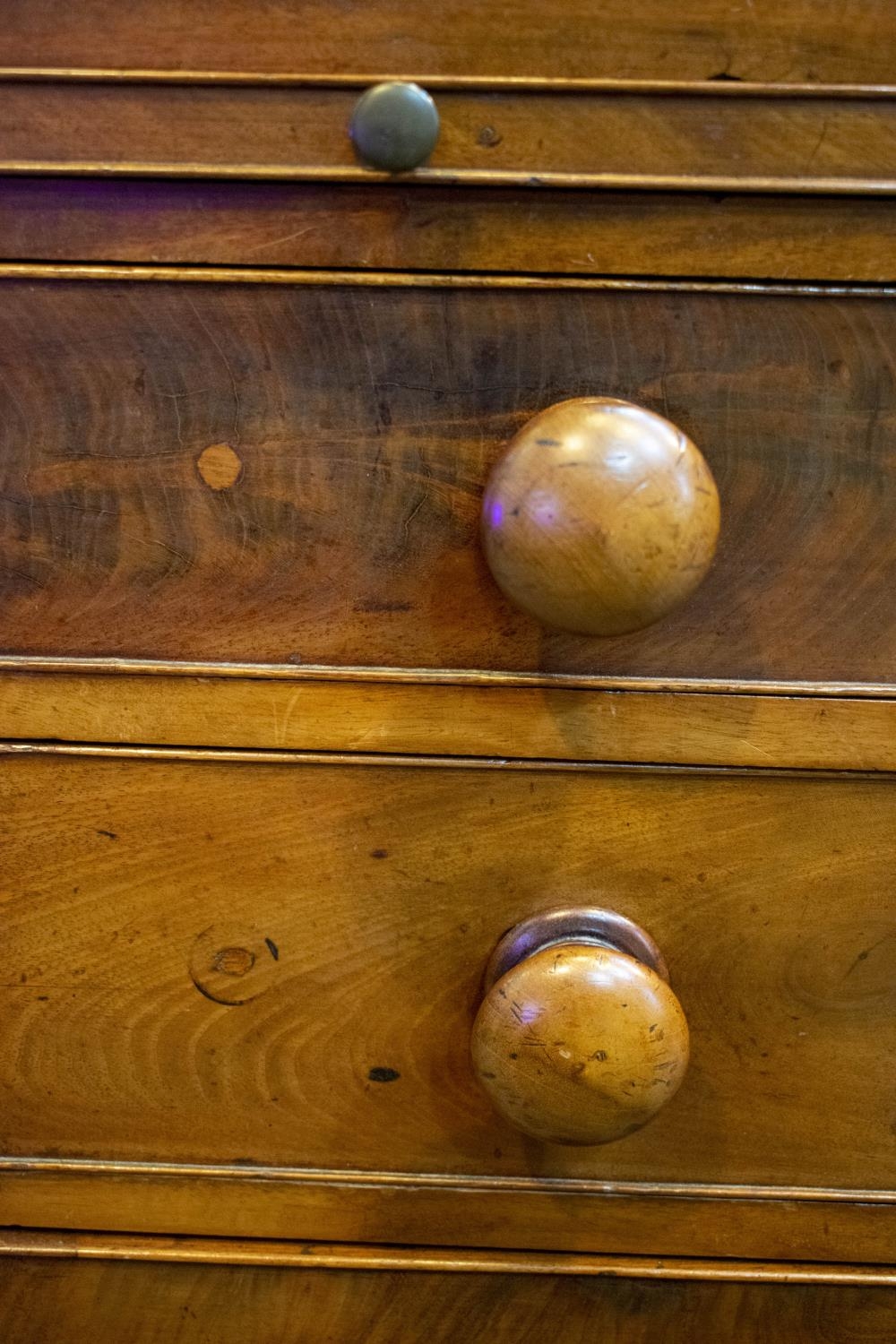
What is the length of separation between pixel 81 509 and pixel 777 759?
276 mm

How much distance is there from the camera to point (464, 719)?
385 millimetres

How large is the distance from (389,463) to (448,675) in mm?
80

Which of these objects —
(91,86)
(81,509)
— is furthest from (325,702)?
(91,86)

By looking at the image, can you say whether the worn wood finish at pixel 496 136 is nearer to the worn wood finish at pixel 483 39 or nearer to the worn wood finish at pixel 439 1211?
the worn wood finish at pixel 483 39

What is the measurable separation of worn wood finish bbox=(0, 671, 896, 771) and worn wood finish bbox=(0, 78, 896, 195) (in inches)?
7.0

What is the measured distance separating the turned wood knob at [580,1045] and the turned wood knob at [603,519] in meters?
0.11

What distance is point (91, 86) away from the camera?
34cm

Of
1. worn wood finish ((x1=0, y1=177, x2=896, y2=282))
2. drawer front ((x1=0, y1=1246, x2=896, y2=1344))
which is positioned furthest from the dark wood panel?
worn wood finish ((x1=0, y1=177, x2=896, y2=282))

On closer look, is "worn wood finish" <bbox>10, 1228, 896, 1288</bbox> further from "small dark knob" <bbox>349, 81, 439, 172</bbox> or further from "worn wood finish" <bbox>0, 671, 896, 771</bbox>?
"small dark knob" <bbox>349, 81, 439, 172</bbox>

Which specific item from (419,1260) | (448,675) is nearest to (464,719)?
(448,675)

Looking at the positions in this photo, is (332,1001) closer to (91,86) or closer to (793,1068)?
(793,1068)

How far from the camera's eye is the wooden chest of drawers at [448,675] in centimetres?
34

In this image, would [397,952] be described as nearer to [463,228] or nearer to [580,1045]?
[580,1045]

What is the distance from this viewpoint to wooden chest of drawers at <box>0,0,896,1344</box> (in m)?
0.34
